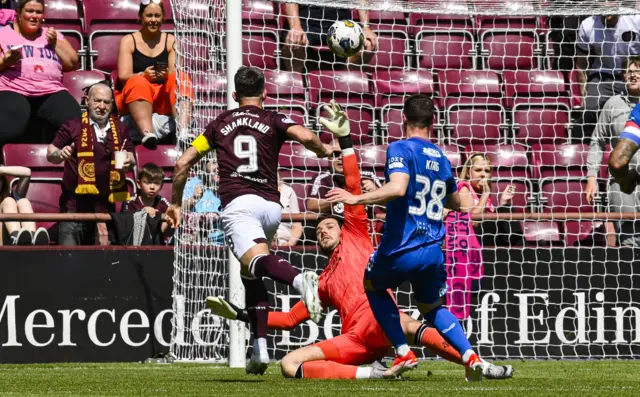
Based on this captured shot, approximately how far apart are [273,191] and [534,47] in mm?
5985

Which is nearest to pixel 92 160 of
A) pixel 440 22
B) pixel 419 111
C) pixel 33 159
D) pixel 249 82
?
pixel 33 159

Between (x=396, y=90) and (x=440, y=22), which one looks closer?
(x=396, y=90)

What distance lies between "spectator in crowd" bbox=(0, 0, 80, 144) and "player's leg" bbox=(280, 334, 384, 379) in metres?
4.92

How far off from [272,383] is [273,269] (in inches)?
29.7

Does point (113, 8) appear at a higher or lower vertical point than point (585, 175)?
higher

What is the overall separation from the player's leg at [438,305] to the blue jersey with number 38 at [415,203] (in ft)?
0.33

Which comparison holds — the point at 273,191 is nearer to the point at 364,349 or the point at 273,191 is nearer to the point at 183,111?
the point at 364,349

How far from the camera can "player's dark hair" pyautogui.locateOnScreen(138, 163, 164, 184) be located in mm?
11219

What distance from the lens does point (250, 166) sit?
8.18 metres

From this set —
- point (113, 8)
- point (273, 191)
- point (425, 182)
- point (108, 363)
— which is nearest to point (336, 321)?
point (108, 363)

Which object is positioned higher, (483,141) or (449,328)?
(483,141)

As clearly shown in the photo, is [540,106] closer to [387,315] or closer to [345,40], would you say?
[345,40]

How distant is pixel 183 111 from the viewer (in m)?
11.1

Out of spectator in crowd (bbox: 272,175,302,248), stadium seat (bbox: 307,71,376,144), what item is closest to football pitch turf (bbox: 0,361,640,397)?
spectator in crowd (bbox: 272,175,302,248)
